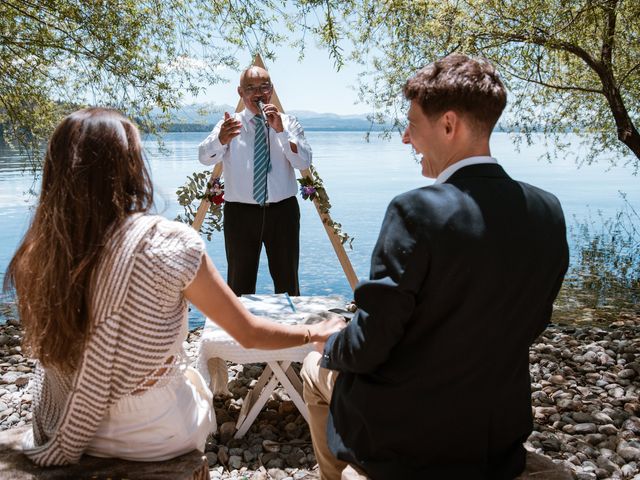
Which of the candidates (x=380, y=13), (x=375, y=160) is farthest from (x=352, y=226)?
(x=375, y=160)

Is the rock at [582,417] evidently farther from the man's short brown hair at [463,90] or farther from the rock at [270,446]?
the man's short brown hair at [463,90]

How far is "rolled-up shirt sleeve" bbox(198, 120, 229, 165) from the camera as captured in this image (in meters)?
4.45

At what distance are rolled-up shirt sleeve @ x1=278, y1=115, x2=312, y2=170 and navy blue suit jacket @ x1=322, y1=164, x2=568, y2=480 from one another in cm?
288

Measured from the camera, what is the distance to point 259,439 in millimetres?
3490

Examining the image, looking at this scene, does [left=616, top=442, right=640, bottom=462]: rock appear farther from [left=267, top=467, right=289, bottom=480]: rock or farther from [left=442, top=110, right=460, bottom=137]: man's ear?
[left=442, top=110, right=460, bottom=137]: man's ear

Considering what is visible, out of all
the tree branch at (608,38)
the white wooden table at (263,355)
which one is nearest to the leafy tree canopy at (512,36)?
the tree branch at (608,38)

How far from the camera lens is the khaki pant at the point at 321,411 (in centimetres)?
210

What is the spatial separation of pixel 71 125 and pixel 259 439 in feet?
7.58

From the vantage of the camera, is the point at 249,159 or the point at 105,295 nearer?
the point at 105,295

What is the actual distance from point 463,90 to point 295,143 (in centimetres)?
291

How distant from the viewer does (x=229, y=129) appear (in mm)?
4344

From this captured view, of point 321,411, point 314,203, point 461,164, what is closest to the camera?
point 461,164

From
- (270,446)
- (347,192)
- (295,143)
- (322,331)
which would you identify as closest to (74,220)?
(322,331)

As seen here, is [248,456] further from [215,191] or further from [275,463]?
[215,191]
